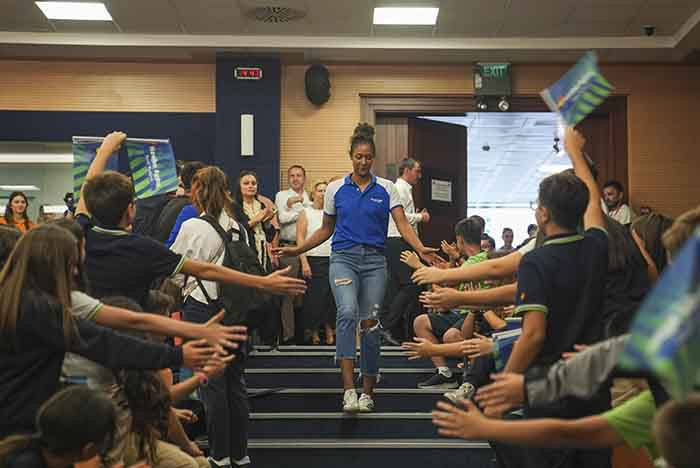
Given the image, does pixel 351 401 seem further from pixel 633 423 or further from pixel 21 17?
pixel 21 17

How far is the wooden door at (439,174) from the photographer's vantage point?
9883 millimetres

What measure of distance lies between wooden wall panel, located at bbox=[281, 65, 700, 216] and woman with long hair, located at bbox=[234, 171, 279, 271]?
2.08m

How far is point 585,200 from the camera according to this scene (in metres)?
3.00

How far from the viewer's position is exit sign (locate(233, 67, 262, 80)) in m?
9.48

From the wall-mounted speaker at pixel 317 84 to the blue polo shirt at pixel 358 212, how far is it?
4364mm

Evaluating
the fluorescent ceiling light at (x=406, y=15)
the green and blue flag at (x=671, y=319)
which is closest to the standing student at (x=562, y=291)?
the green and blue flag at (x=671, y=319)

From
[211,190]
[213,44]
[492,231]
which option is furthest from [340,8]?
[492,231]

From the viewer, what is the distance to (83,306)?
289 cm

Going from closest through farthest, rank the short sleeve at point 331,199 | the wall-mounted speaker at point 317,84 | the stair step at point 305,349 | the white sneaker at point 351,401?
the white sneaker at point 351,401 < the short sleeve at point 331,199 < the stair step at point 305,349 < the wall-mounted speaker at point 317,84

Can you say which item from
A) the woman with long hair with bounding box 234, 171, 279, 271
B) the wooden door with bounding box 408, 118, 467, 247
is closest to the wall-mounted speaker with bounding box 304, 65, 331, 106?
the wooden door with bounding box 408, 118, 467, 247

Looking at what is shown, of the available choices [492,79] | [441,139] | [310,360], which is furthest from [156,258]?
[441,139]

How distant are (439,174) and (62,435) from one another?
7894 mm

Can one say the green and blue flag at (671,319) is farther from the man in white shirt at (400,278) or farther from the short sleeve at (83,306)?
the man in white shirt at (400,278)

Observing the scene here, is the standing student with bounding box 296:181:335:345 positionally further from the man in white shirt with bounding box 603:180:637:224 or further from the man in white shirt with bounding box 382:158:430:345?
the man in white shirt with bounding box 603:180:637:224
